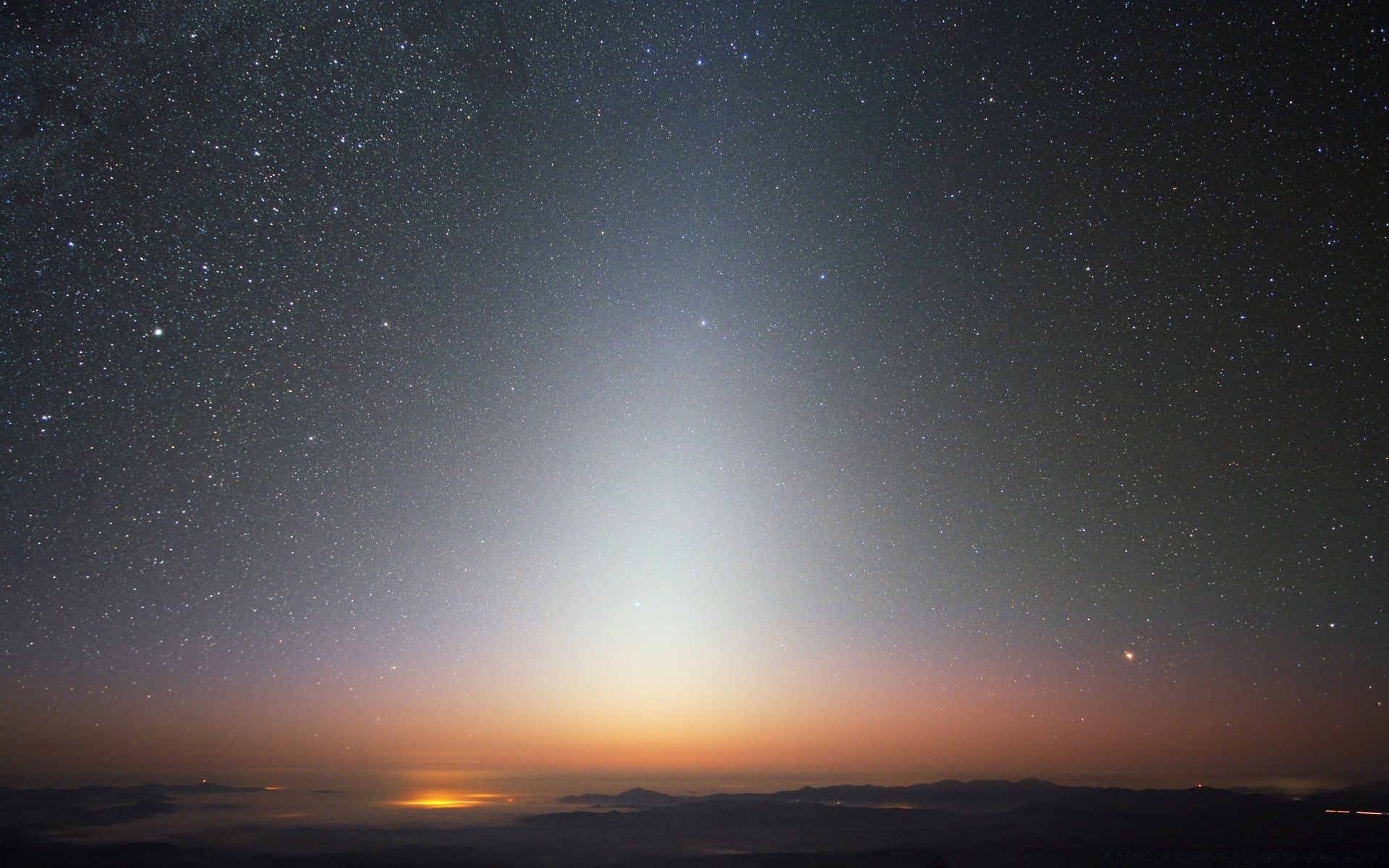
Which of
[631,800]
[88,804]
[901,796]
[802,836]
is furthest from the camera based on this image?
[901,796]

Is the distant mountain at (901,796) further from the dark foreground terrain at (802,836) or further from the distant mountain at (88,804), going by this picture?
the distant mountain at (88,804)

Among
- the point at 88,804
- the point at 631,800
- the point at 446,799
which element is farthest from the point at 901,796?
the point at 88,804

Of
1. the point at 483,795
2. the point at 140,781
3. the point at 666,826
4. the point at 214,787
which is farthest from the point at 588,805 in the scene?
the point at 140,781

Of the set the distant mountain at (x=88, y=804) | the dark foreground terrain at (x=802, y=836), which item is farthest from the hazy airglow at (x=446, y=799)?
the distant mountain at (x=88, y=804)

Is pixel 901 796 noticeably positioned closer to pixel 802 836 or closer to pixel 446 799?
pixel 802 836

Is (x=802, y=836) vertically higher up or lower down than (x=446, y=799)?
higher up

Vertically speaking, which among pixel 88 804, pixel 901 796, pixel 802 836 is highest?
pixel 802 836

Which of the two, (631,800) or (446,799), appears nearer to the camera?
(631,800)

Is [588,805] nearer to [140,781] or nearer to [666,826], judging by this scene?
[666,826]

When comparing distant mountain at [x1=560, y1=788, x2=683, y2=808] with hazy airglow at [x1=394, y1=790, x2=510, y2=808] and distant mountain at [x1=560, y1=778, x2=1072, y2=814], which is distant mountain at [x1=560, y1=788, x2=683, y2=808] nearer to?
distant mountain at [x1=560, y1=778, x2=1072, y2=814]
